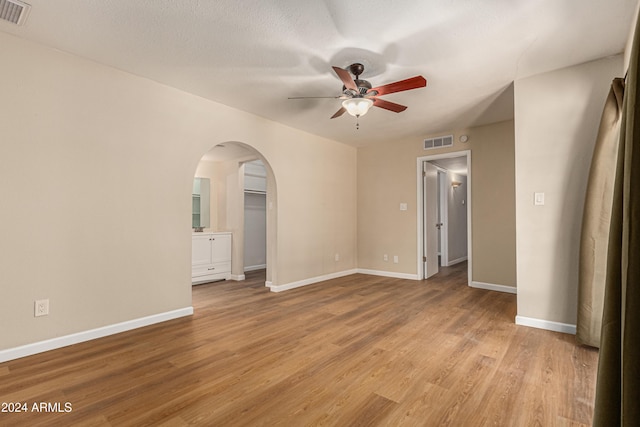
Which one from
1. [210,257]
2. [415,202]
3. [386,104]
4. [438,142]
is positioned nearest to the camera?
[386,104]

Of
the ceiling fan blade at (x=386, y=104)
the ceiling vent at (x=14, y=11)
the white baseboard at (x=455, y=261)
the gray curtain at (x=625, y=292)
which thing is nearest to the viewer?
the gray curtain at (x=625, y=292)

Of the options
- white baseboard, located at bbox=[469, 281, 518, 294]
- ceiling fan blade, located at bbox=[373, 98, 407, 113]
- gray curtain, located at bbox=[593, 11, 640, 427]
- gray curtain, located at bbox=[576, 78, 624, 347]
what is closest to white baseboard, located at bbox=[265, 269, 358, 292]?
white baseboard, located at bbox=[469, 281, 518, 294]

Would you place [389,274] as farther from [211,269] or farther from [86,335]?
[86,335]

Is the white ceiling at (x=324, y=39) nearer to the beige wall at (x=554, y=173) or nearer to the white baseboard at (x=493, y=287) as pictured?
the beige wall at (x=554, y=173)

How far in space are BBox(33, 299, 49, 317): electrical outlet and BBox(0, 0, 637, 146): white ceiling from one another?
2.15 meters

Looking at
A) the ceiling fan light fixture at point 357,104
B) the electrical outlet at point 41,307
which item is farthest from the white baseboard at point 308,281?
the ceiling fan light fixture at point 357,104

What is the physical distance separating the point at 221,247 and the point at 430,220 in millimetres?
3886

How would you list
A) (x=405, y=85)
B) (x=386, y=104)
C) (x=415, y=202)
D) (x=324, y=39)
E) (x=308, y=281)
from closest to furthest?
(x=324, y=39) < (x=405, y=85) < (x=386, y=104) < (x=308, y=281) < (x=415, y=202)

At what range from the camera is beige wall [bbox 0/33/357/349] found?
8.32ft

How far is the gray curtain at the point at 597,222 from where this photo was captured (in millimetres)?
2559

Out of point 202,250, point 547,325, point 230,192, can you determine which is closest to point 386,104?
point 547,325

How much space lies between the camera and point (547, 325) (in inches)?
122

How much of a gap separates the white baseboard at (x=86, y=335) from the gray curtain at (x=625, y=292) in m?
3.53

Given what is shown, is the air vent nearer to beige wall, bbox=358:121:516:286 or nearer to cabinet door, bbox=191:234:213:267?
beige wall, bbox=358:121:516:286
